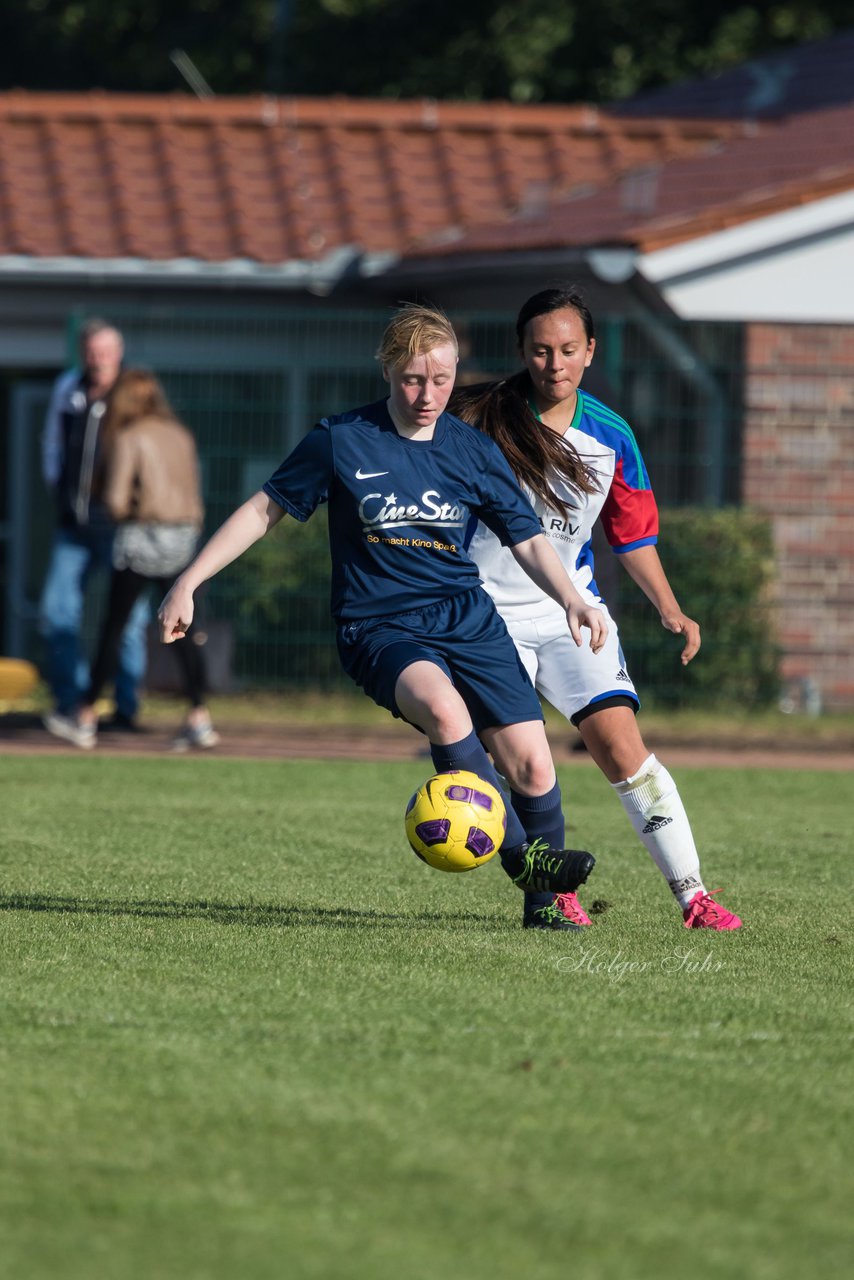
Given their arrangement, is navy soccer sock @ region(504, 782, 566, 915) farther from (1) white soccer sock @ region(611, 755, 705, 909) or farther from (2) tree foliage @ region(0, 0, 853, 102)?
(2) tree foliage @ region(0, 0, 853, 102)

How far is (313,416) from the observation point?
49.5ft

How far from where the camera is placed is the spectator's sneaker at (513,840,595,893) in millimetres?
5941

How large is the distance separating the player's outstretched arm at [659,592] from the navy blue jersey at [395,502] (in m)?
0.55

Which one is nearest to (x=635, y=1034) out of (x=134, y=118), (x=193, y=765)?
(x=193, y=765)

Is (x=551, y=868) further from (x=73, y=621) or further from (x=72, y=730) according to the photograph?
(x=73, y=621)

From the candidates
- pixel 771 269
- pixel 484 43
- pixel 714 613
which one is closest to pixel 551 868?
pixel 714 613

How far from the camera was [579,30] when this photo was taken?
2309 cm

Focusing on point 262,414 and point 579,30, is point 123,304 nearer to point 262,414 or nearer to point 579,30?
point 262,414

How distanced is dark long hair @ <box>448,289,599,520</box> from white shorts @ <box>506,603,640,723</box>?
369 mm

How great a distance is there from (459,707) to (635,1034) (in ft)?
4.64

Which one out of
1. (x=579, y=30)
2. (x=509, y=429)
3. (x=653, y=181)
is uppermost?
(x=579, y=30)

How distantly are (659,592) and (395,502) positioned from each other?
99cm

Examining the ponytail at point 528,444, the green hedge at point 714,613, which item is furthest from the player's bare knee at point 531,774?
the green hedge at point 714,613

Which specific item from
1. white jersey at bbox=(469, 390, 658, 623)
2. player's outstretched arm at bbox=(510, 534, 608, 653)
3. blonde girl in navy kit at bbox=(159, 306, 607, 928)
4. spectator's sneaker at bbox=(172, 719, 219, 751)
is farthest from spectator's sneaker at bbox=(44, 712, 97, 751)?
player's outstretched arm at bbox=(510, 534, 608, 653)
